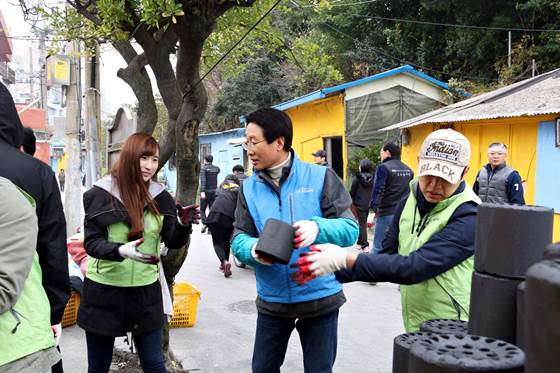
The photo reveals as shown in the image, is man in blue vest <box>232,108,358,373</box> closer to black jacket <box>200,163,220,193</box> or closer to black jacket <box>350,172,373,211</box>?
black jacket <box>350,172,373,211</box>

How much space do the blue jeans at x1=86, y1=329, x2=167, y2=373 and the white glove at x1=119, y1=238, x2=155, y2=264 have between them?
585mm

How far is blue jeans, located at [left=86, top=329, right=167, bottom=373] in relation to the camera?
3229 mm

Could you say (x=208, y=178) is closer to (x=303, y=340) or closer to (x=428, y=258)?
(x=303, y=340)

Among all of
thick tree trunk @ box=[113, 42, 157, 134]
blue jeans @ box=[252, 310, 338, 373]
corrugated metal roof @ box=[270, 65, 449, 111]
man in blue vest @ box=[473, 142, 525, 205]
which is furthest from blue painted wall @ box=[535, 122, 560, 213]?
blue jeans @ box=[252, 310, 338, 373]

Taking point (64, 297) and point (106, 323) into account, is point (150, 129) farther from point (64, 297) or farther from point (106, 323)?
point (64, 297)

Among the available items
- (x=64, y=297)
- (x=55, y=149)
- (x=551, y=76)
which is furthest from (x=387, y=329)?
(x=55, y=149)

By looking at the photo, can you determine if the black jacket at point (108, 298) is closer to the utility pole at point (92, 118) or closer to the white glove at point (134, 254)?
the white glove at point (134, 254)

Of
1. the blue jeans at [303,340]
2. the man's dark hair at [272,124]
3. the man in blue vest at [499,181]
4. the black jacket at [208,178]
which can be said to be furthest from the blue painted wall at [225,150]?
the blue jeans at [303,340]

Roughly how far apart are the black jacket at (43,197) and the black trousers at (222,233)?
5359 mm

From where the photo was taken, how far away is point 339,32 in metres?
21.8

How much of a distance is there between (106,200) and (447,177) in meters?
1.98

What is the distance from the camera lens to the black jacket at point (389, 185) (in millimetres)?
7730

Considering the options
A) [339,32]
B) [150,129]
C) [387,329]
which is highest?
[339,32]

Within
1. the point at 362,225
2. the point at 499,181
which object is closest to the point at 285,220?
the point at 499,181
